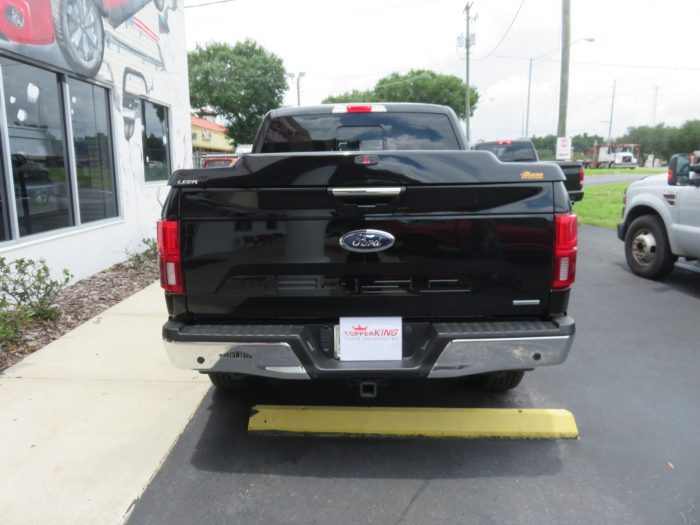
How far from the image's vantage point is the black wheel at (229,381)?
11.9 feet

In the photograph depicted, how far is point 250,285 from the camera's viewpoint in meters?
2.74

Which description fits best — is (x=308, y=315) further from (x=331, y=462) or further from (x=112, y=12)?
(x=112, y=12)

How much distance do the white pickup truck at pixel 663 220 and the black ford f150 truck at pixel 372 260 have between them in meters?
4.70

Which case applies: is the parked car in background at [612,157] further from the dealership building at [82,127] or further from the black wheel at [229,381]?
the black wheel at [229,381]

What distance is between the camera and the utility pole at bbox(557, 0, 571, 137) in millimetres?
15938

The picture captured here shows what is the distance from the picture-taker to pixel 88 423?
3451mm

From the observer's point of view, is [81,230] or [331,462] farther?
[81,230]

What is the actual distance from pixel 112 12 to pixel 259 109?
103ft

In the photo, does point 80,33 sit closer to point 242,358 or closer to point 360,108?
point 360,108

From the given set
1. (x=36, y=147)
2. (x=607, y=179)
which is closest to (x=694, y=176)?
(x=36, y=147)

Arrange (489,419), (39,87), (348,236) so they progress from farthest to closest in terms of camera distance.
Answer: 1. (39,87)
2. (489,419)
3. (348,236)

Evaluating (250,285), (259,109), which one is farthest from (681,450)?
(259,109)

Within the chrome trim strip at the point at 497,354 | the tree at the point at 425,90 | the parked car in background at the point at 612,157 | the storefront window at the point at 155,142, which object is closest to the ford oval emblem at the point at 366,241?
the chrome trim strip at the point at 497,354

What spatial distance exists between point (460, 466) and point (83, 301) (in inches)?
193
